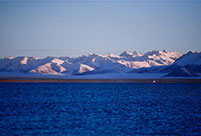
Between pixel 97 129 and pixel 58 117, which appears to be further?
pixel 58 117

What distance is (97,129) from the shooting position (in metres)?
29.5

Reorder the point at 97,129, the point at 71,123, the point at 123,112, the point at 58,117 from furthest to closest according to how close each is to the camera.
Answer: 1. the point at 123,112
2. the point at 58,117
3. the point at 71,123
4. the point at 97,129

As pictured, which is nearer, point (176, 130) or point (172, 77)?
point (176, 130)

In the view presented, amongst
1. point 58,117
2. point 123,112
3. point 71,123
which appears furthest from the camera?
point 123,112

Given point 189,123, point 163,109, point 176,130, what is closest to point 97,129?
point 176,130

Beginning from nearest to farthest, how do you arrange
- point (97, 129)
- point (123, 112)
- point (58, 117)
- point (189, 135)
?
1. point (189, 135)
2. point (97, 129)
3. point (58, 117)
4. point (123, 112)

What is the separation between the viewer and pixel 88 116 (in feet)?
119

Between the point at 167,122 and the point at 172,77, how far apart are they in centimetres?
16157

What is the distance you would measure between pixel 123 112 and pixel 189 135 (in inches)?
494

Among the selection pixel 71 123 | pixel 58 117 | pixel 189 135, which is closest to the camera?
pixel 189 135

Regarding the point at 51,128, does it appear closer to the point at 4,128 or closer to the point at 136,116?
the point at 4,128

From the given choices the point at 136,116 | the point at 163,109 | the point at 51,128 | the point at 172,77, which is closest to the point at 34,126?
the point at 51,128

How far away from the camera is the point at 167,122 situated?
108 feet

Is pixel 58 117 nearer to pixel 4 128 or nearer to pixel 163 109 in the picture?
pixel 4 128
